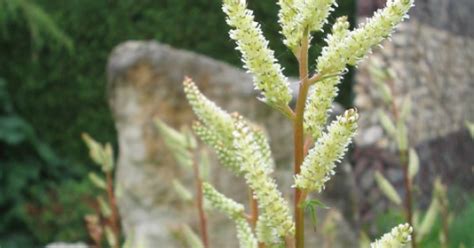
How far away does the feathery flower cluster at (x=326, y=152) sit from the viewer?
0.94m

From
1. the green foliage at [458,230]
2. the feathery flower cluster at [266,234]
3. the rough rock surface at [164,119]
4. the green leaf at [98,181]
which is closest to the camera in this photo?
the feathery flower cluster at [266,234]

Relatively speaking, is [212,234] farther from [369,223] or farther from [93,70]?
[93,70]

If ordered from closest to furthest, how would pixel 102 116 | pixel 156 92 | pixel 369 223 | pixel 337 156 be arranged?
pixel 337 156
pixel 156 92
pixel 369 223
pixel 102 116

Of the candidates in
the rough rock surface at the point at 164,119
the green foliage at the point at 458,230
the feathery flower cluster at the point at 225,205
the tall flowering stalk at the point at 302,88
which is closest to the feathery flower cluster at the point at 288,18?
the tall flowering stalk at the point at 302,88

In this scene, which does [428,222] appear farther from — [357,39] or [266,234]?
[357,39]

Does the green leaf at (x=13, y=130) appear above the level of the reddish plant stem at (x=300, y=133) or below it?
above

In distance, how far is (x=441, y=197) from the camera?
94.0 inches

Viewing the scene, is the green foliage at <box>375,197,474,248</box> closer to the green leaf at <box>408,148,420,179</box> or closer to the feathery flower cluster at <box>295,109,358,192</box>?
the green leaf at <box>408,148,420,179</box>

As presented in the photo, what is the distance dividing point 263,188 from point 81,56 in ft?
27.7

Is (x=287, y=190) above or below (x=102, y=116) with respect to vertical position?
below

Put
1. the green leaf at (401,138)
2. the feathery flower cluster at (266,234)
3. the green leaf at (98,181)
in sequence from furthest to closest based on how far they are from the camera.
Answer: the green leaf at (98,181) → the green leaf at (401,138) → the feathery flower cluster at (266,234)

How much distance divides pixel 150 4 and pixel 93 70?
888mm

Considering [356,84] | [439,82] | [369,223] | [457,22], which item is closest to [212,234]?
[369,223]

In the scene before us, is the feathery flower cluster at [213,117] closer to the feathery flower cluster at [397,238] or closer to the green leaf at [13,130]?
the feathery flower cluster at [397,238]
